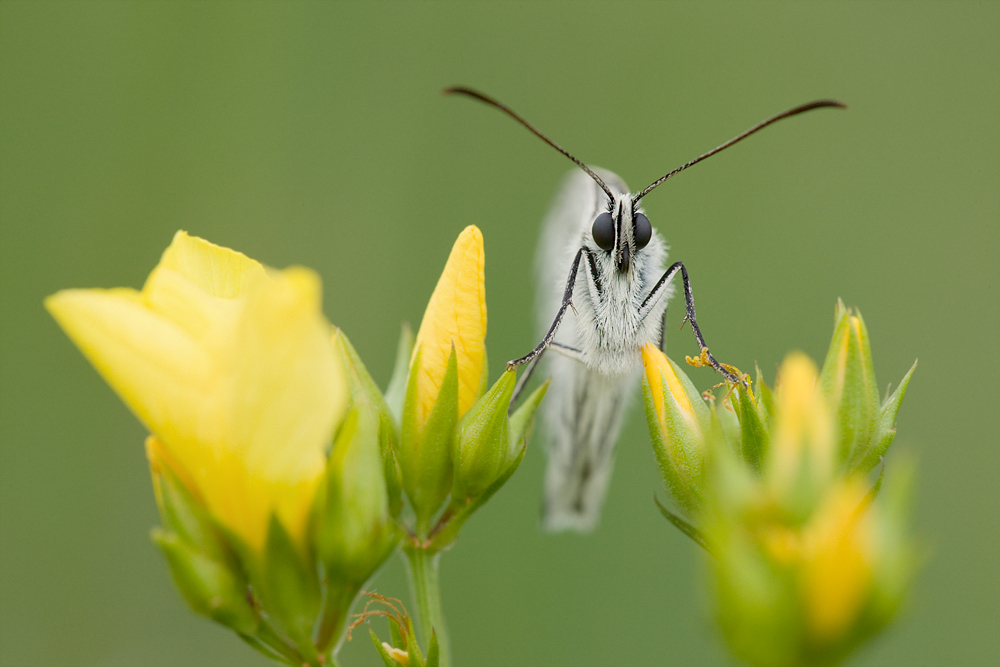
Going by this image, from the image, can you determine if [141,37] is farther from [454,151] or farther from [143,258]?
[454,151]

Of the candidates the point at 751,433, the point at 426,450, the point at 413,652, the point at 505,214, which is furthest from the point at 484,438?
the point at 505,214

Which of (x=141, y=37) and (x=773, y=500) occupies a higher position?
(x=141, y=37)

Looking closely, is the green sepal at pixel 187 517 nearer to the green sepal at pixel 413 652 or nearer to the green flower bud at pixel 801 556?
the green sepal at pixel 413 652

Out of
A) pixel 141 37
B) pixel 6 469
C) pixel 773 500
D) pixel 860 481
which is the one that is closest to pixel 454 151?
pixel 141 37

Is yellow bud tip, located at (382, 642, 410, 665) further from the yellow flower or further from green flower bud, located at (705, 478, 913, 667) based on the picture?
green flower bud, located at (705, 478, 913, 667)

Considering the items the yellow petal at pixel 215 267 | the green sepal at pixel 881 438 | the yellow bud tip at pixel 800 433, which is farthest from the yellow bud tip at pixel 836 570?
the yellow petal at pixel 215 267

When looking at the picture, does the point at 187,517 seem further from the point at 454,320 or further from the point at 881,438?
the point at 881,438

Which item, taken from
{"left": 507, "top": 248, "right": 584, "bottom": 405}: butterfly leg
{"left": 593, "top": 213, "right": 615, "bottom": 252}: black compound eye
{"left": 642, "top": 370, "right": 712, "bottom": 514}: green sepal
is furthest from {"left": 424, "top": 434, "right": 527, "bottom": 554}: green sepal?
{"left": 593, "top": 213, "right": 615, "bottom": 252}: black compound eye
